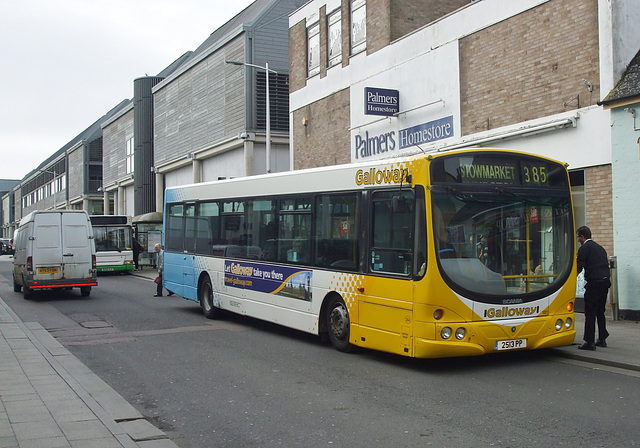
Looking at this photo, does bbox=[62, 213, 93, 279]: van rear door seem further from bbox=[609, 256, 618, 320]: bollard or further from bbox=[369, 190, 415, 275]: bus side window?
bbox=[609, 256, 618, 320]: bollard

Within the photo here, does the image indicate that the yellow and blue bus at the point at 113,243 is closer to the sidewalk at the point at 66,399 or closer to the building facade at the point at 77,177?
the sidewalk at the point at 66,399

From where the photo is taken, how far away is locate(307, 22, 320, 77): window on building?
2508 cm

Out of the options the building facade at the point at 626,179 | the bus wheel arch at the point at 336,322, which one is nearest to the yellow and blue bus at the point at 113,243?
the bus wheel arch at the point at 336,322

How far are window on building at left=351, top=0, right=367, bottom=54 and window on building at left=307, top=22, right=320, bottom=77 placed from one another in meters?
2.43

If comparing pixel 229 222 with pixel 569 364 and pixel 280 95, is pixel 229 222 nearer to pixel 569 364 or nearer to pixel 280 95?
pixel 569 364

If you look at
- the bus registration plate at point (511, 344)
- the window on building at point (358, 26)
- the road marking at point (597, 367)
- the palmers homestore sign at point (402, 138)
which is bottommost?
the road marking at point (597, 367)

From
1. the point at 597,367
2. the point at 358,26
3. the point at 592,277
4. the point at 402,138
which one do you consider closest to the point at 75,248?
the point at 402,138

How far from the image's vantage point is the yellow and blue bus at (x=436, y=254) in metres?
8.56

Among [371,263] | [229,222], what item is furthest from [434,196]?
[229,222]

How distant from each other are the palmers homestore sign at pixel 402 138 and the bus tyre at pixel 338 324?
8.70 meters

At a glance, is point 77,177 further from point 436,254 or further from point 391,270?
point 436,254

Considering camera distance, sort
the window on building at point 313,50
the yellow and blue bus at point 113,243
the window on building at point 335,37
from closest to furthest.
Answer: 1. the window on building at point 335,37
2. the window on building at point 313,50
3. the yellow and blue bus at point 113,243

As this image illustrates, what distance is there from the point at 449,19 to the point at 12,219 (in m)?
134

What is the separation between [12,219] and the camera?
135000mm
